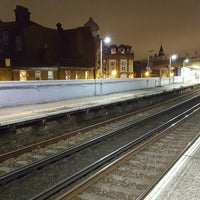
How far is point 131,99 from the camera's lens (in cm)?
2545

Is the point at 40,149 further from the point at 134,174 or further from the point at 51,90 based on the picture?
the point at 51,90

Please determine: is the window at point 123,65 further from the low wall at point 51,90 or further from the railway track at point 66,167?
the railway track at point 66,167

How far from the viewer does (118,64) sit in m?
67.2

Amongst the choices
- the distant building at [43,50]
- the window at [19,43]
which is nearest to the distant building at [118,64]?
the distant building at [43,50]

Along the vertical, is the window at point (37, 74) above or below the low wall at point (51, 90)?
above

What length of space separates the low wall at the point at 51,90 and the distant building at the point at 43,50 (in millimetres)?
8914

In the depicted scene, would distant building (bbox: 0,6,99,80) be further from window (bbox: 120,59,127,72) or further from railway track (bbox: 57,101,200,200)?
railway track (bbox: 57,101,200,200)

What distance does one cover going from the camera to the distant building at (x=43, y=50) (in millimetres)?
36075

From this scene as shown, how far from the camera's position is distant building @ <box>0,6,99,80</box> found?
118 ft

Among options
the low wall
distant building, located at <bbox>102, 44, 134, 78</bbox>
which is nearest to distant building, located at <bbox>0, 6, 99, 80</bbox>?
the low wall

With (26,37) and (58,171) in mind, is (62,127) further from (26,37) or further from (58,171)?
(26,37)

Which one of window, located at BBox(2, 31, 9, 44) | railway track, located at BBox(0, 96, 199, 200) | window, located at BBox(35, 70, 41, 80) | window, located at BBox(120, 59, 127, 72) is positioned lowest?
railway track, located at BBox(0, 96, 199, 200)

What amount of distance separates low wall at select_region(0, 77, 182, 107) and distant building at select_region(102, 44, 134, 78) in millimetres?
30687

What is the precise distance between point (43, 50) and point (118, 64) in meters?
25.0
